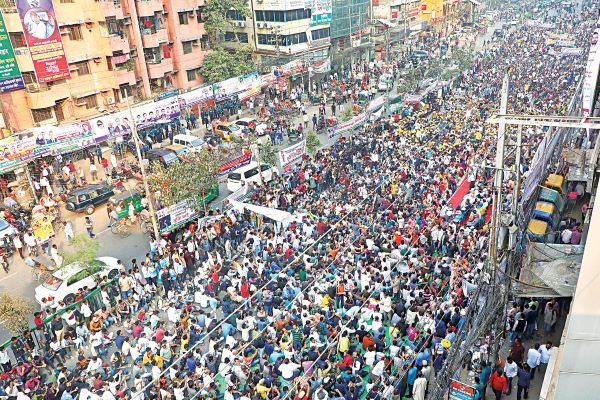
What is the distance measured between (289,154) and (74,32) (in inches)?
577

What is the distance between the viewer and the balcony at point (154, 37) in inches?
1315

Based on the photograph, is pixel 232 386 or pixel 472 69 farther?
pixel 472 69

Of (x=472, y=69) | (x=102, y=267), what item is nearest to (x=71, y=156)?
(x=102, y=267)

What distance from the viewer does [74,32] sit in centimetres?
2955

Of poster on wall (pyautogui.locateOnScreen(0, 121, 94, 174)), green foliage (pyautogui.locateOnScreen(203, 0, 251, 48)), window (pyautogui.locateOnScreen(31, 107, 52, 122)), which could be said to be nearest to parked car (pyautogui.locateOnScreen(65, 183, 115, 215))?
poster on wall (pyautogui.locateOnScreen(0, 121, 94, 174))

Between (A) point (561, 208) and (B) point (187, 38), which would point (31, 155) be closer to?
(B) point (187, 38)

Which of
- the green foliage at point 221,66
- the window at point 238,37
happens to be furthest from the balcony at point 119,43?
the window at point 238,37

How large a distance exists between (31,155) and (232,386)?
17499mm

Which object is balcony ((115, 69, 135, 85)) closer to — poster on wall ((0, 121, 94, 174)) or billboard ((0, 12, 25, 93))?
billboard ((0, 12, 25, 93))

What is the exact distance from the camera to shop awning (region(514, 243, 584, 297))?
41.9 ft

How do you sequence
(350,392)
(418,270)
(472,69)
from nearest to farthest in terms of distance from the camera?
(350,392) → (418,270) → (472,69)

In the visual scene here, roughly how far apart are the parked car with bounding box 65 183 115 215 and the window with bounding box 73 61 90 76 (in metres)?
8.85

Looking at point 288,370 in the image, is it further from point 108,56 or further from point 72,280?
point 108,56

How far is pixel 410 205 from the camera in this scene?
65.7ft
